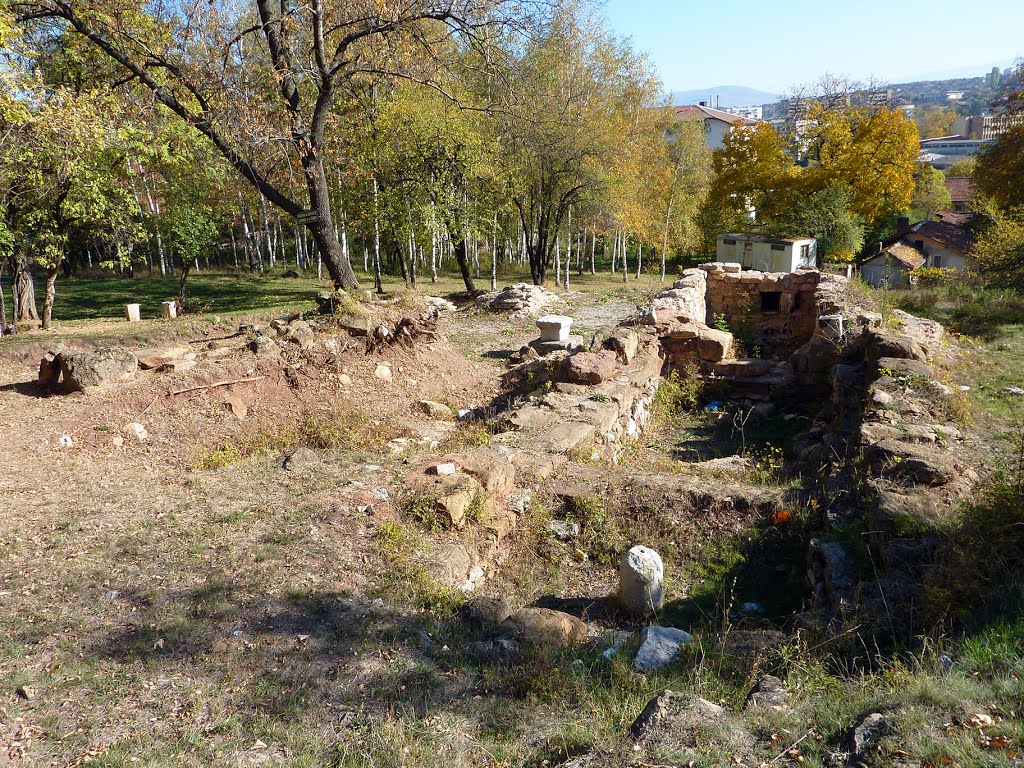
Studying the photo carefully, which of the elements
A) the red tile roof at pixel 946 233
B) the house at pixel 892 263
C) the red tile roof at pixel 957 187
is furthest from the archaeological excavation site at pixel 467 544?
the red tile roof at pixel 957 187

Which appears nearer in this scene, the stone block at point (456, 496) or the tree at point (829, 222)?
the stone block at point (456, 496)

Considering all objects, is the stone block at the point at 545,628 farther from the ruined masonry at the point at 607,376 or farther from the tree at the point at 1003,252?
the tree at the point at 1003,252

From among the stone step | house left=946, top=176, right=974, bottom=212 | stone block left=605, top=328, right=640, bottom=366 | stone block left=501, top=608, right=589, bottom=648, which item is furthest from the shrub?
house left=946, top=176, right=974, bottom=212

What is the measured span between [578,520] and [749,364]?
21.8 feet

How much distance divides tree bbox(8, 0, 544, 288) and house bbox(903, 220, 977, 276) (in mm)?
31698

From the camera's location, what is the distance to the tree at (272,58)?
11938mm

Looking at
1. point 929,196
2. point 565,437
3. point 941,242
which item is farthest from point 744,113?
point 565,437

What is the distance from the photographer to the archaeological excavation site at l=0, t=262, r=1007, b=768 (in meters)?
3.63

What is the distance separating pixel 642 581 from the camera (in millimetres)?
5254

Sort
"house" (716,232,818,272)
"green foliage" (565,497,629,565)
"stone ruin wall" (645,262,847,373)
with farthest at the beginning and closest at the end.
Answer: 1. "house" (716,232,818,272)
2. "stone ruin wall" (645,262,847,373)
3. "green foliage" (565,497,629,565)

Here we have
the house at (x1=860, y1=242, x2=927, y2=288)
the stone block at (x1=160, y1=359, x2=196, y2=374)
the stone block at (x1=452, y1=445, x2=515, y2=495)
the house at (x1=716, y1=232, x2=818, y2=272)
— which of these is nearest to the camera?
the stone block at (x1=452, y1=445, x2=515, y2=495)

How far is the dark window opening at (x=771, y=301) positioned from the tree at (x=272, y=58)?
7921 mm

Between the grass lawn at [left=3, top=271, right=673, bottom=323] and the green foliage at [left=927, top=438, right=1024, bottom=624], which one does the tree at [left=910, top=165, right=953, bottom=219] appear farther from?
the green foliage at [left=927, top=438, right=1024, bottom=624]

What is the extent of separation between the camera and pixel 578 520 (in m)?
6.63
